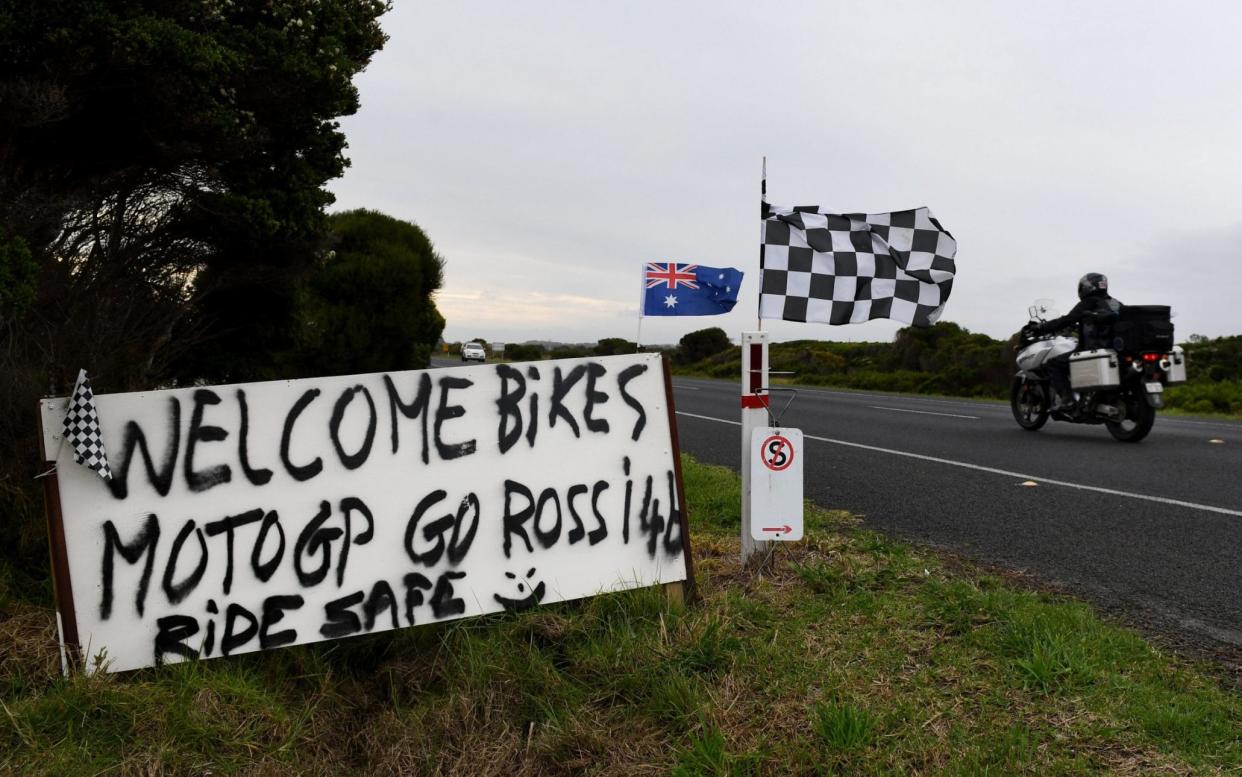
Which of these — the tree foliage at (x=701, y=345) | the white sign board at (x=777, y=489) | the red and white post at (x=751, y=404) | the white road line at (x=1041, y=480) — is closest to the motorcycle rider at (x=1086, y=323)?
the white road line at (x=1041, y=480)

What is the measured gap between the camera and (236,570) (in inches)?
133

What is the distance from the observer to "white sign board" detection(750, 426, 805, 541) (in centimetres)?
406

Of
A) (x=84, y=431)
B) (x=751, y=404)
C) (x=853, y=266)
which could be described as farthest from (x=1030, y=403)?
(x=84, y=431)

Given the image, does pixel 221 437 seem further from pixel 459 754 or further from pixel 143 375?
pixel 143 375

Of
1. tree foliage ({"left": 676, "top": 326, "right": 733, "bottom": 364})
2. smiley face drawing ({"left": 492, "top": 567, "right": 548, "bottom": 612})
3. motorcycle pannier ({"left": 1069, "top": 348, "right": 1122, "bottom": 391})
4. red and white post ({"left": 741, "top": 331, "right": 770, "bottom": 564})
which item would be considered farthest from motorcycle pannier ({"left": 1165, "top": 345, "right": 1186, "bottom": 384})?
tree foliage ({"left": 676, "top": 326, "right": 733, "bottom": 364})

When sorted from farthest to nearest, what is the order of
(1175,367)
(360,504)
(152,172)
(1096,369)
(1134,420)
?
(1134,420) < (1096,369) < (1175,367) < (152,172) < (360,504)

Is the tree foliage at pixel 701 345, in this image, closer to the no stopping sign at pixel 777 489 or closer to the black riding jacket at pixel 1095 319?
the black riding jacket at pixel 1095 319

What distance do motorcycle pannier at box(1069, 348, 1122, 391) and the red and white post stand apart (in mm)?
6950

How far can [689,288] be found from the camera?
5535mm

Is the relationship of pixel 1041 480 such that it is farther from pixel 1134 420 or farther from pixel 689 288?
pixel 689 288

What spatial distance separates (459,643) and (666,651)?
0.90m

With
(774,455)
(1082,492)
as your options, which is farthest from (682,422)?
(774,455)

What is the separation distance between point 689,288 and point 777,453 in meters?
1.77

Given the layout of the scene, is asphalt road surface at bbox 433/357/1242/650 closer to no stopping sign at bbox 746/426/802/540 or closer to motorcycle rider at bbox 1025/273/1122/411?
motorcycle rider at bbox 1025/273/1122/411
